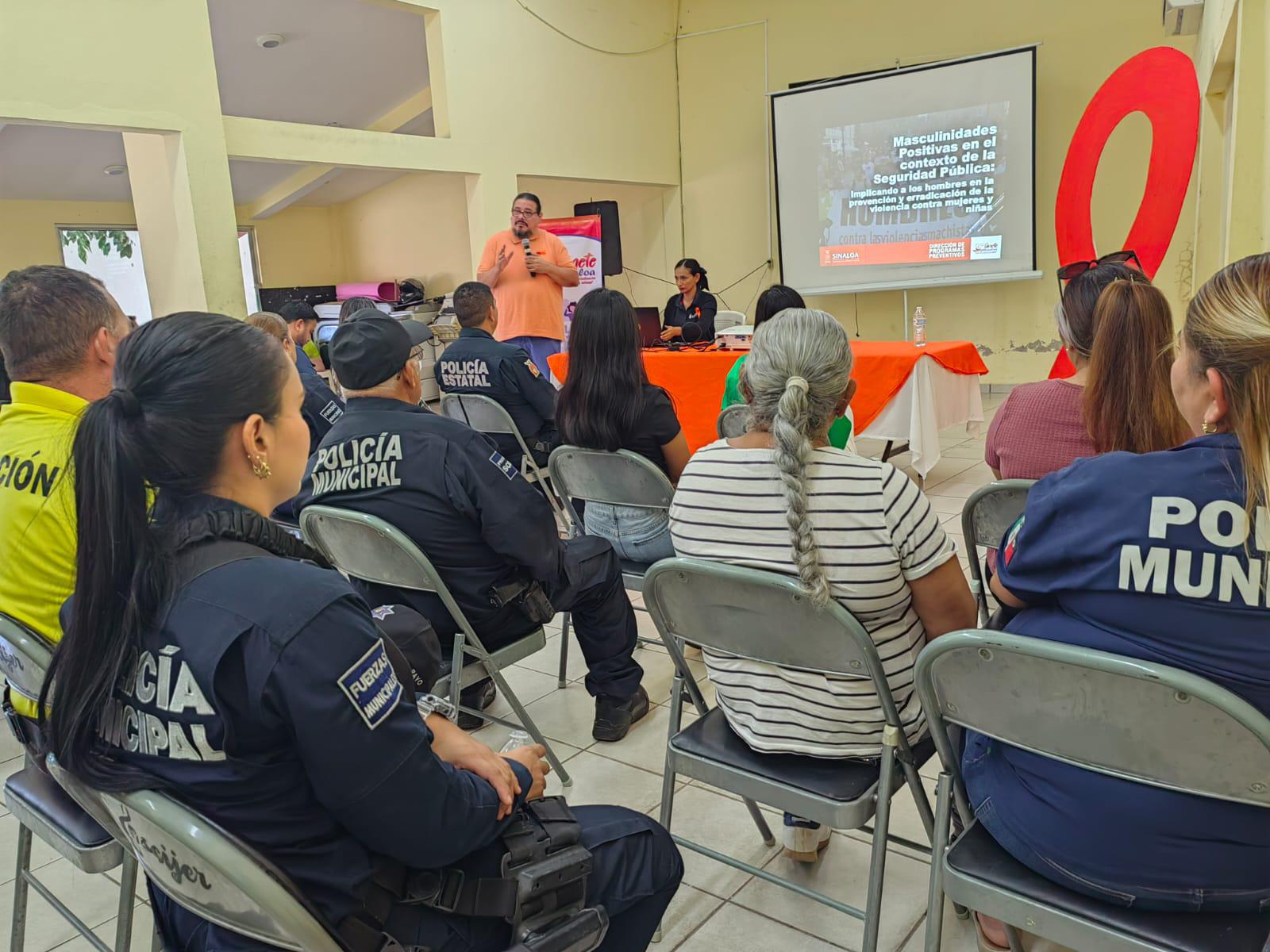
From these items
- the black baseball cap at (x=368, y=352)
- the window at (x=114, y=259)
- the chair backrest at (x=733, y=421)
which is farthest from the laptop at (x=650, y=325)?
the window at (x=114, y=259)

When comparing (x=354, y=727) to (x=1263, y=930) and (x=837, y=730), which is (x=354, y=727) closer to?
(x=837, y=730)

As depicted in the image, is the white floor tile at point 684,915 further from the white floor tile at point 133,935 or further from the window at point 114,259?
the window at point 114,259

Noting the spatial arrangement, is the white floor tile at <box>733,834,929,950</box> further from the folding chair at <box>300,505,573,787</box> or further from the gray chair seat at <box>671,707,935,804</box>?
the folding chair at <box>300,505,573,787</box>

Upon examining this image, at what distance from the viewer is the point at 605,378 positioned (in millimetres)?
2562

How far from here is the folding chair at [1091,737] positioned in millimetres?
Answer: 931

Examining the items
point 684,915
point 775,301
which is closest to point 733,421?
point 775,301

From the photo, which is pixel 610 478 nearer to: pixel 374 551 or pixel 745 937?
pixel 374 551

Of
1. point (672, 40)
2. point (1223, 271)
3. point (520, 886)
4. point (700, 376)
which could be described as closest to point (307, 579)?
point (520, 886)

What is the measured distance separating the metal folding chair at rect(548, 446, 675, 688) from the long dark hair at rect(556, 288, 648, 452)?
0.19 feet

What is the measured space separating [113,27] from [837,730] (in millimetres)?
5281

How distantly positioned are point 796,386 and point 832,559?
0.95ft

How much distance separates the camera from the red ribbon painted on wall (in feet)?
20.1

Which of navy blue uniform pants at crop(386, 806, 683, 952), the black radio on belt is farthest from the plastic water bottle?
the black radio on belt

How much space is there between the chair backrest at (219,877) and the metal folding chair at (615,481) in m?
1.48
